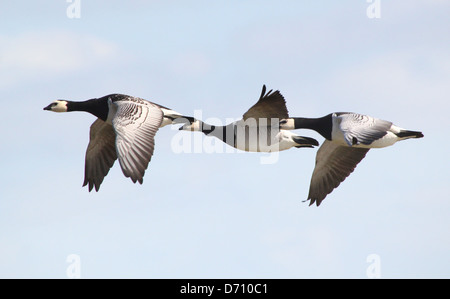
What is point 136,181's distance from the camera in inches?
446

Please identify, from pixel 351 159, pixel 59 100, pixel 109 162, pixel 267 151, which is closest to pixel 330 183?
pixel 351 159

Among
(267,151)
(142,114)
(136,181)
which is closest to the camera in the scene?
(136,181)

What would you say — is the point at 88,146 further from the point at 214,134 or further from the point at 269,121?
the point at 269,121

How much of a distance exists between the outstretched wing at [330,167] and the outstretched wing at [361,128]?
3.36 ft

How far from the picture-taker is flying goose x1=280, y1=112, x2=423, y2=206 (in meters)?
13.1

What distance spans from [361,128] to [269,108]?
4.57 ft

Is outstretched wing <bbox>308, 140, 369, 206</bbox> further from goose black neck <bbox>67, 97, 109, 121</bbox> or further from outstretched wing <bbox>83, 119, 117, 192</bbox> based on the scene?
goose black neck <bbox>67, 97, 109, 121</bbox>

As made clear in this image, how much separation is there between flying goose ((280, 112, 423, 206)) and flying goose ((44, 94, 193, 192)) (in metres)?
2.15

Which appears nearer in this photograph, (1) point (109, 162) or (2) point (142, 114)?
(2) point (142, 114)

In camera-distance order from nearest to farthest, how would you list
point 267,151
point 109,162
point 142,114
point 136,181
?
point 136,181, point 142,114, point 267,151, point 109,162

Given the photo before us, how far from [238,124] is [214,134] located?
1.75 ft

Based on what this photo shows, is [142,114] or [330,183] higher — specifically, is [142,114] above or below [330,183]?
above

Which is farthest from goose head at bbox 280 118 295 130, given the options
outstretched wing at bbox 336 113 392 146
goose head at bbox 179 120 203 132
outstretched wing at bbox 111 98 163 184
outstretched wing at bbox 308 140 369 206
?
outstretched wing at bbox 111 98 163 184

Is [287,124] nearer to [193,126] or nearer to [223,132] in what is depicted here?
[223,132]
